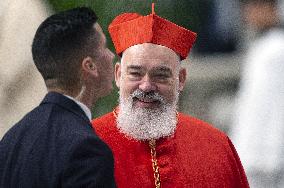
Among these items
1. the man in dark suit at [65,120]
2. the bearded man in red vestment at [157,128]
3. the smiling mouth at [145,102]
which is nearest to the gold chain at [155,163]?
the bearded man in red vestment at [157,128]

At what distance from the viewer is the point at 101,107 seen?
5453 mm

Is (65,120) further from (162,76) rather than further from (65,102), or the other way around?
(162,76)

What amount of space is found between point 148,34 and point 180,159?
0.61 meters

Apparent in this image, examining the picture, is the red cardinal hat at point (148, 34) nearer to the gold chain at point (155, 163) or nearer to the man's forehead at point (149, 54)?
the man's forehead at point (149, 54)

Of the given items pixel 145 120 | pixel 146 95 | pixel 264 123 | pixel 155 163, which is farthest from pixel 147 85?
pixel 264 123

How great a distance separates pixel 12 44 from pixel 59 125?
2827 mm

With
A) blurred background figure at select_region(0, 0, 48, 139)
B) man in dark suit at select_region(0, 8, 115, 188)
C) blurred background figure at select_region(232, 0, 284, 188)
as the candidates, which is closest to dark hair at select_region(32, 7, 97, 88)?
man in dark suit at select_region(0, 8, 115, 188)

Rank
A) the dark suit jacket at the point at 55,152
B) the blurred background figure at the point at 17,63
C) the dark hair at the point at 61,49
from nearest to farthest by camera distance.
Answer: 1. the dark suit jacket at the point at 55,152
2. the dark hair at the point at 61,49
3. the blurred background figure at the point at 17,63

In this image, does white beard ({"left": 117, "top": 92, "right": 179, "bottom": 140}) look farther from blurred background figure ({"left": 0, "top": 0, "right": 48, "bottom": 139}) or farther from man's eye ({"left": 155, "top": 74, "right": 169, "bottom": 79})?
blurred background figure ({"left": 0, "top": 0, "right": 48, "bottom": 139})

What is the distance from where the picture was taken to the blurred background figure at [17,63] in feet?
16.9

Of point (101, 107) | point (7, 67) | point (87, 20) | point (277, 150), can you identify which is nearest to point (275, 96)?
point (277, 150)

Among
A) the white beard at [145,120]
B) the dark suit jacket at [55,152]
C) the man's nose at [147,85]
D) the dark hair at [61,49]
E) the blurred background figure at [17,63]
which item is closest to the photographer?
the dark suit jacket at [55,152]

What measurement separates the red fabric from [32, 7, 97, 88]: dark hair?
41.3 inches

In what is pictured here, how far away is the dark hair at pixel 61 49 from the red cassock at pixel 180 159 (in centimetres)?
111
